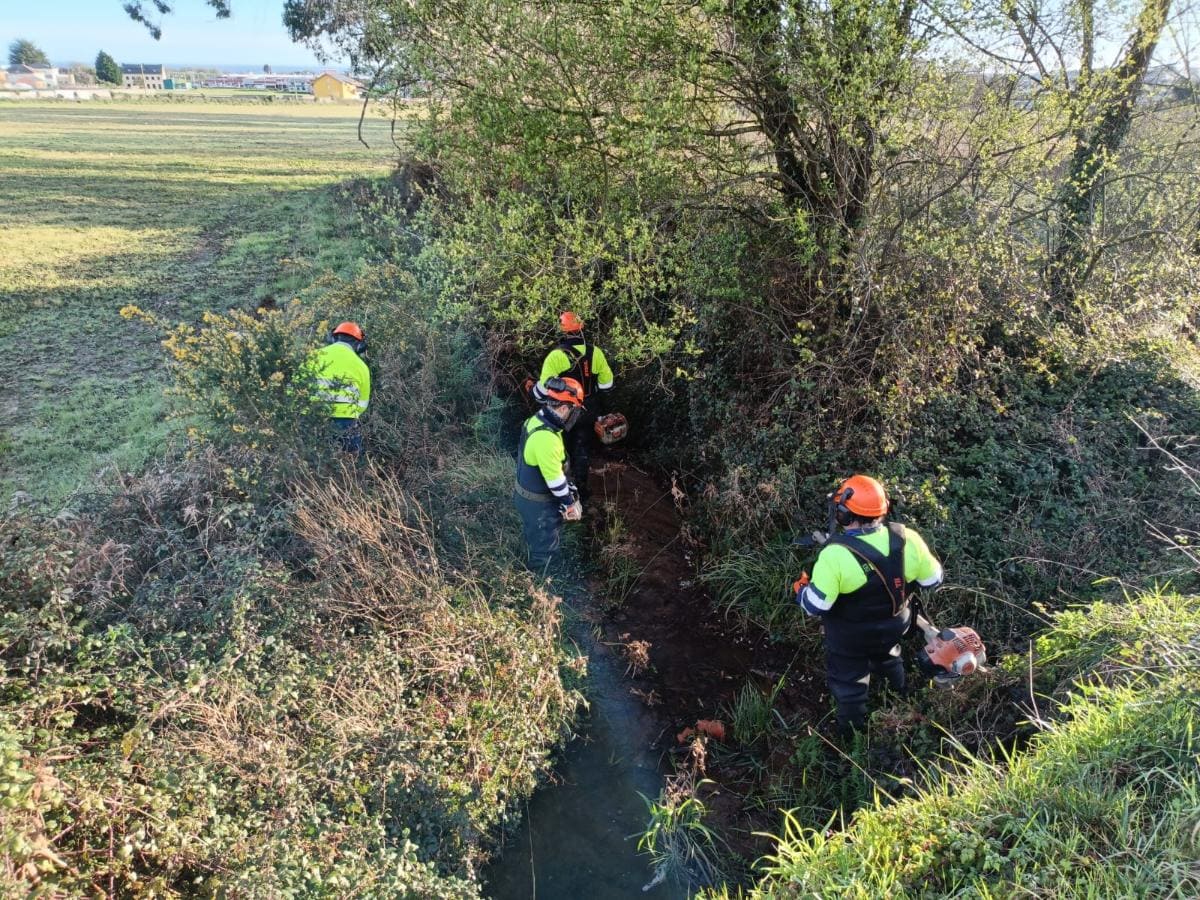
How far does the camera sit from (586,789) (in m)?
4.28

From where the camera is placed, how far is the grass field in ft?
26.4

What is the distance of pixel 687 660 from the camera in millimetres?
5273

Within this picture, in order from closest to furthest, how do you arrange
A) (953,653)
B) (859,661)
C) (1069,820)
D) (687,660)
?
1. (1069,820)
2. (953,653)
3. (859,661)
4. (687,660)

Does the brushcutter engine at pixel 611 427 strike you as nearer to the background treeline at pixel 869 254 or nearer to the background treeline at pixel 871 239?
the background treeline at pixel 869 254

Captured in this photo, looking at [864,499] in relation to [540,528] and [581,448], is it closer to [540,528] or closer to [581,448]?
[540,528]

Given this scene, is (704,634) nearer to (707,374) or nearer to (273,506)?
(707,374)

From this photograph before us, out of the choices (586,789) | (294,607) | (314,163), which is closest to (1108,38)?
(586,789)

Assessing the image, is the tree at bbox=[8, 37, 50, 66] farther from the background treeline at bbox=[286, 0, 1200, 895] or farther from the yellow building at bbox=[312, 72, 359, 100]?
the background treeline at bbox=[286, 0, 1200, 895]

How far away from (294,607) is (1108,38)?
316 inches

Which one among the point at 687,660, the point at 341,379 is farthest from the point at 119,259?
the point at 687,660

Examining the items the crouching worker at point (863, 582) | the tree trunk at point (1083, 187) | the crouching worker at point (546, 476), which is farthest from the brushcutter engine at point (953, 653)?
A: the tree trunk at point (1083, 187)

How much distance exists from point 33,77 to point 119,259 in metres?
104

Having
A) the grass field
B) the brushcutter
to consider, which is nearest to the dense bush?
the grass field

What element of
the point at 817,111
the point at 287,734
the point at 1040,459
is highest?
the point at 817,111
